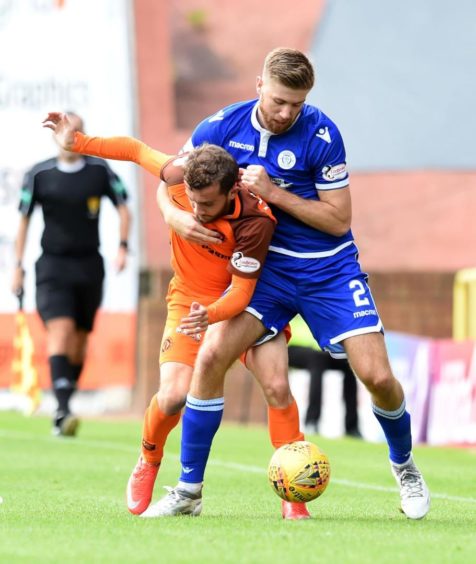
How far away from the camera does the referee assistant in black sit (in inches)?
504

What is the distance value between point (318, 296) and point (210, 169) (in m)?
0.88

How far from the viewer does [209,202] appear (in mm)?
6902

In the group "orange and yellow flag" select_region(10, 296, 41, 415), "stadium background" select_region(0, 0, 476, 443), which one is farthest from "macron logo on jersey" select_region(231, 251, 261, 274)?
→ "stadium background" select_region(0, 0, 476, 443)

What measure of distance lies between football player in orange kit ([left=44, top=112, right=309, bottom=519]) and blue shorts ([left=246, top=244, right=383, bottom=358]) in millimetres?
160

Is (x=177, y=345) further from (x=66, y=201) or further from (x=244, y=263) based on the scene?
(x=66, y=201)

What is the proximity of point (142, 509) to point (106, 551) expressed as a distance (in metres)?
1.53

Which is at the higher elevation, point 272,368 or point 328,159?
point 328,159

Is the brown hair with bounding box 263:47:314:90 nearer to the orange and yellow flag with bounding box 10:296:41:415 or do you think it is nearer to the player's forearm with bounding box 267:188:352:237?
the player's forearm with bounding box 267:188:352:237

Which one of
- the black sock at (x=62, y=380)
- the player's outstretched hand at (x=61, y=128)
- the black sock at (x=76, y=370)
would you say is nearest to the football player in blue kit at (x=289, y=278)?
the player's outstretched hand at (x=61, y=128)

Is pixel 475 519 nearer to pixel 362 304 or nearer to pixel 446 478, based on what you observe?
pixel 362 304

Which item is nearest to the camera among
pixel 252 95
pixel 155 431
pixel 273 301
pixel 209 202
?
pixel 209 202

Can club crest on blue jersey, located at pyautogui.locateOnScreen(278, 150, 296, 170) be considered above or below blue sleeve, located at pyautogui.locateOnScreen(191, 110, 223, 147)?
below

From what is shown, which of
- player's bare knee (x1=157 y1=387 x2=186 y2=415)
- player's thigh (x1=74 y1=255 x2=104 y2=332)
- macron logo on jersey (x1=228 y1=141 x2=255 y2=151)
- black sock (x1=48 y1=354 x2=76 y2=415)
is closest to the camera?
macron logo on jersey (x1=228 y1=141 x2=255 y2=151)

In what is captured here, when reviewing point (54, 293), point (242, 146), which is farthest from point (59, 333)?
point (242, 146)
